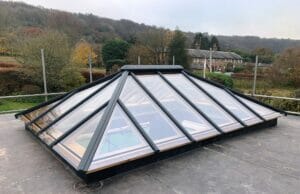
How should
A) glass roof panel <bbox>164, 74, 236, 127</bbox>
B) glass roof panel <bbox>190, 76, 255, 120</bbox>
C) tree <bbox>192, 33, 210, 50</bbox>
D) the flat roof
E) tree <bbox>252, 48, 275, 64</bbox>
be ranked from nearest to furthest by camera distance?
glass roof panel <bbox>164, 74, 236, 127</bbox>
the flat roof
glass roof panel <bbox>190, 76, 255, 120</bbox>
tree <bbox>252, 48, 275, 64</bbox>
tree <bbox>192, 33, 210, 50</bbox>

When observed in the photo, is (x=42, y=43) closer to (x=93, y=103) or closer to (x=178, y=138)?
(x=93, y=103)

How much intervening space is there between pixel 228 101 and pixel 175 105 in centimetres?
137

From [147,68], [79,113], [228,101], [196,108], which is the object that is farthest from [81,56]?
[196,108]

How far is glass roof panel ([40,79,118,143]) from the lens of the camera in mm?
3430

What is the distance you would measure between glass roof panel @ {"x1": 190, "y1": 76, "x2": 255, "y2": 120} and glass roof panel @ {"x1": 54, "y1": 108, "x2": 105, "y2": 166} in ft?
8.00

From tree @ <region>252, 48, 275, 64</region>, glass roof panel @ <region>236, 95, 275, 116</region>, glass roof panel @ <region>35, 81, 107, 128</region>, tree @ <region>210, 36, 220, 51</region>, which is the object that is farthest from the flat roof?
tree @ <region>210, 36, 220, 51</region>

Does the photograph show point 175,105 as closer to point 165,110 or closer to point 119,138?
point 165,110

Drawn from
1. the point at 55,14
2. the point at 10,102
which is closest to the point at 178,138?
the point at 10,102

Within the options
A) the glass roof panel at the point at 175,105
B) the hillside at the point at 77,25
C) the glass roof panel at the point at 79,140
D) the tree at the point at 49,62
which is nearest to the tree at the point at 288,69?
the hillside at the point at 77,25

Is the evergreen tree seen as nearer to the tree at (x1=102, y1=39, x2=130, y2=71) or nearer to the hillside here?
the hillside

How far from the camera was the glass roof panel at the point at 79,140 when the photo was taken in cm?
275

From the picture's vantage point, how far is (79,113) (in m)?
3.64

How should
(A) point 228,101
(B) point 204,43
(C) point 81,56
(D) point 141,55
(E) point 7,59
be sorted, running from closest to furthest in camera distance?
(A) point 228,101 → (C) point 81,56 → (E) point 7,59 → (D) point 141,55 → (B) point 204,43

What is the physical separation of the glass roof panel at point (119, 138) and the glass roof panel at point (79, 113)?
53 centimetres
